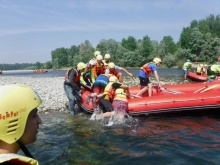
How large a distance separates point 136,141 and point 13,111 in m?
3.79

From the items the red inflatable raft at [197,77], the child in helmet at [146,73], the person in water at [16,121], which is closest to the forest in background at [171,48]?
the red inflatable raft at [197,77]

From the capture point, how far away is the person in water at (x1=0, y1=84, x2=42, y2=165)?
130 cm

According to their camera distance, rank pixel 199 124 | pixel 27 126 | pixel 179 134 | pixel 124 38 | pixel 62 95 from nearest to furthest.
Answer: pixel 27 126, pixel 179 134, pixel 199 124, pixel 62 95, pixel 124 38

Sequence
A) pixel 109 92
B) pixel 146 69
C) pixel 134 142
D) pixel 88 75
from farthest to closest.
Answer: pixel 88 75, pixel 146 69, pixel 109 92, pixel 134 142

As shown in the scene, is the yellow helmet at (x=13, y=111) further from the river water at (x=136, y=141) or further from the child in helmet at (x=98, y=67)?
→ the child in helmet at (x=98, y=67)

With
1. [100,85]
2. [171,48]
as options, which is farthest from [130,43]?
[100,85]

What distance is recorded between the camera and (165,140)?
15.8ft

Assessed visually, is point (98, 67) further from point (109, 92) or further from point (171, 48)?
point (171, 48)

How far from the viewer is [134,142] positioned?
4.79 m

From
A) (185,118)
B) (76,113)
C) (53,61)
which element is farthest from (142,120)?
(53,61)

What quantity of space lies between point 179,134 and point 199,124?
1025 millimetres

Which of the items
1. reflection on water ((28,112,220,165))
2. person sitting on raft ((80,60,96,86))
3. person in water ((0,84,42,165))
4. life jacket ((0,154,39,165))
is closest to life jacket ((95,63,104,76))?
person sitting on raft ((80,60,96,86))

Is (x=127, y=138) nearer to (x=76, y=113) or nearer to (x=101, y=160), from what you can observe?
(x=101, y=160)

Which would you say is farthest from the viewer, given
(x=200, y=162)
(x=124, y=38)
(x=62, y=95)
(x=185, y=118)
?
(x=124, y=38)
